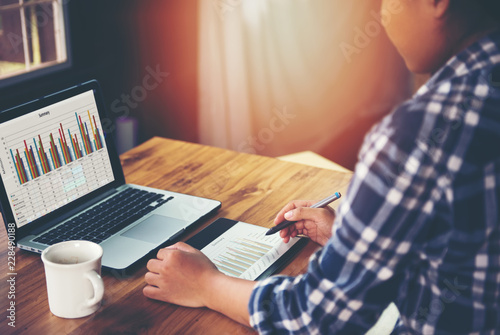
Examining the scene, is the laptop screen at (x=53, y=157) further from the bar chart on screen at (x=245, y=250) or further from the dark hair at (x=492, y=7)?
the dark hair at (x=492, y=7)

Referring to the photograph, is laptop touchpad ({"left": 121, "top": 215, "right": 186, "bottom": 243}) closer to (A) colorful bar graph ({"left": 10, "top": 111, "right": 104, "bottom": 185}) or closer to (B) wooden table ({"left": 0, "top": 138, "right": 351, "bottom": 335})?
(B) wooden table ({"left": 0, "top": 138, "right": 351, "bottom": 335})

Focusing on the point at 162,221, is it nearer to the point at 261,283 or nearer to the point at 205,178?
the point at 205,178

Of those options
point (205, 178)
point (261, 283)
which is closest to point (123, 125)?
point (205, 178)

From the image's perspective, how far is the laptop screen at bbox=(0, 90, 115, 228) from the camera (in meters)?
1.10

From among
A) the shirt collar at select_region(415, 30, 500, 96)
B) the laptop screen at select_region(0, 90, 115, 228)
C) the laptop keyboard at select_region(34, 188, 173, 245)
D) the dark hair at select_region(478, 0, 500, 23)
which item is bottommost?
the laptop keyboard at select_region(34, 188, 173, 245)

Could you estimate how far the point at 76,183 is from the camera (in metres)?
1.22

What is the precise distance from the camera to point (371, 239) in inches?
26.9

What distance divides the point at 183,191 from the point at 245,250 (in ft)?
1.11

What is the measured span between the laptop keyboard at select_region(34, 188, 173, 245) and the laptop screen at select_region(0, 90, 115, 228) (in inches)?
1.8

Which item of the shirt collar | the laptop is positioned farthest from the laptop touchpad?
the shirt collar

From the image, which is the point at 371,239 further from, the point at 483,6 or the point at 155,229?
the point at 155,229

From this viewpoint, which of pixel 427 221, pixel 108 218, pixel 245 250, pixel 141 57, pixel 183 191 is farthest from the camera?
pixel 141 57

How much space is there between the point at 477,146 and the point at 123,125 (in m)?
2.68

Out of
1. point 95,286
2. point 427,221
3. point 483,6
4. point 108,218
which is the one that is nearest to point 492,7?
point 483,6
